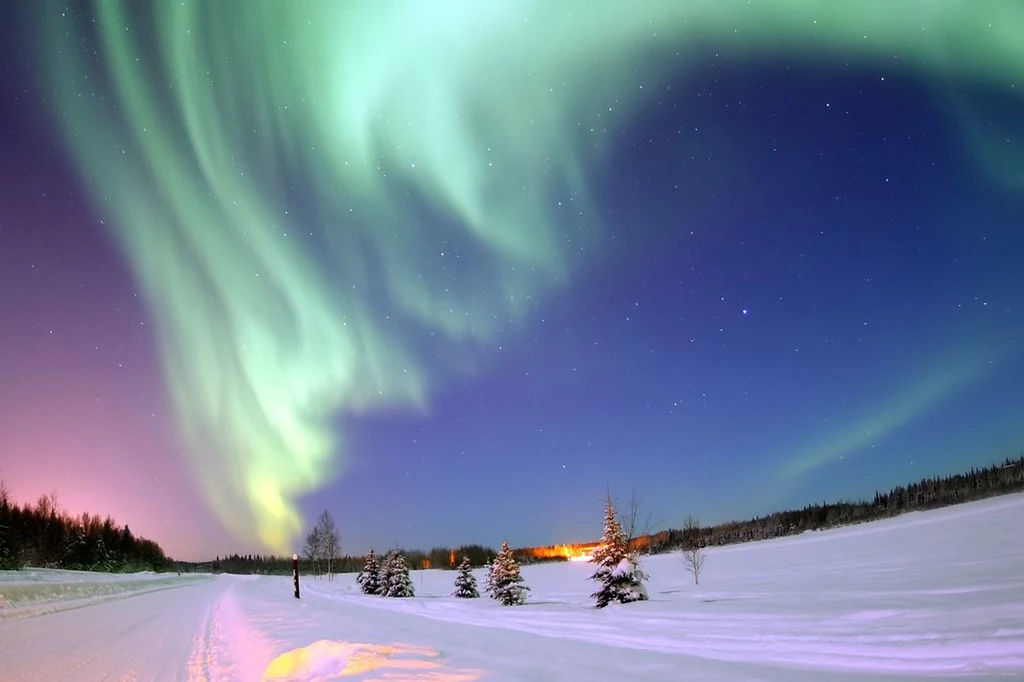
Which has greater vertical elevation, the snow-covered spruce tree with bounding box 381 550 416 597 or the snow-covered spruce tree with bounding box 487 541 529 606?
the snow-covered spruce tree with bounding box 487 541 529 606

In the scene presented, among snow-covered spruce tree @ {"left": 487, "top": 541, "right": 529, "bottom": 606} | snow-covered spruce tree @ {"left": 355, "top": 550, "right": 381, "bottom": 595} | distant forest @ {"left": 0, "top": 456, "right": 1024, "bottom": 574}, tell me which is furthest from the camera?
distant forest @ {"left": 0, "top": 456, "right": 1024, "bottom": 574}

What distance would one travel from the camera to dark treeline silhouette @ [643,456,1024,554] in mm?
109250

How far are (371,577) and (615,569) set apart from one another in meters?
37.2

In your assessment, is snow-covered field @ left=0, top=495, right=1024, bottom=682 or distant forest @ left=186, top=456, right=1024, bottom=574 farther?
distant forest @ left=186, top=456, right=1024, bottom=574

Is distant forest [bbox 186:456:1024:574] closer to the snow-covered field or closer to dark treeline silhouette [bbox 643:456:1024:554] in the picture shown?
dark treeline silhouette [bbox 643:456:1024:554]

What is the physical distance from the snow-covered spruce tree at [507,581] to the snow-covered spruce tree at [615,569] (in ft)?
22.1

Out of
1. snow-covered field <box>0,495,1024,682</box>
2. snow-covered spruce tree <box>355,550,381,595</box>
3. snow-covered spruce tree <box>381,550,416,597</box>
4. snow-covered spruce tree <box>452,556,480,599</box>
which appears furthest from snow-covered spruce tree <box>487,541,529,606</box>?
snow-covered spruce tree <box>355,550,381,595</box>

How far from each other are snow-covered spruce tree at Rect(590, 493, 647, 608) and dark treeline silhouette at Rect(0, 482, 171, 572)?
54.9m

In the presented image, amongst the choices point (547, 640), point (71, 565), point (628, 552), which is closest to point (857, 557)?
point (628, 552)

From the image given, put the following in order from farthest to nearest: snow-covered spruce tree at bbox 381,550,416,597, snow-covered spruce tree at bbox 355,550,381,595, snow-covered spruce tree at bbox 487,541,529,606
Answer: snow-covered spruce tree at bbox 355,550,381,595 < snow-covered spruce tree at bbox 381,550,416,597 < snow-covered spruce tree at bbox 487,541,529,606

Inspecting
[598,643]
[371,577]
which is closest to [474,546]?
[371,577]

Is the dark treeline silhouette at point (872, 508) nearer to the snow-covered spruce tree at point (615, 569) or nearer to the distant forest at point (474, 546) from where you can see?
the distant forest at point (474, 546)

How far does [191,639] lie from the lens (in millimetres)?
12992

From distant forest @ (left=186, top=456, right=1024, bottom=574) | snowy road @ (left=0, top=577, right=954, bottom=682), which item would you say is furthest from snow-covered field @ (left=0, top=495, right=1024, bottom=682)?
distant forest @ (left=186, top=456, right=1024, bottom=574)
